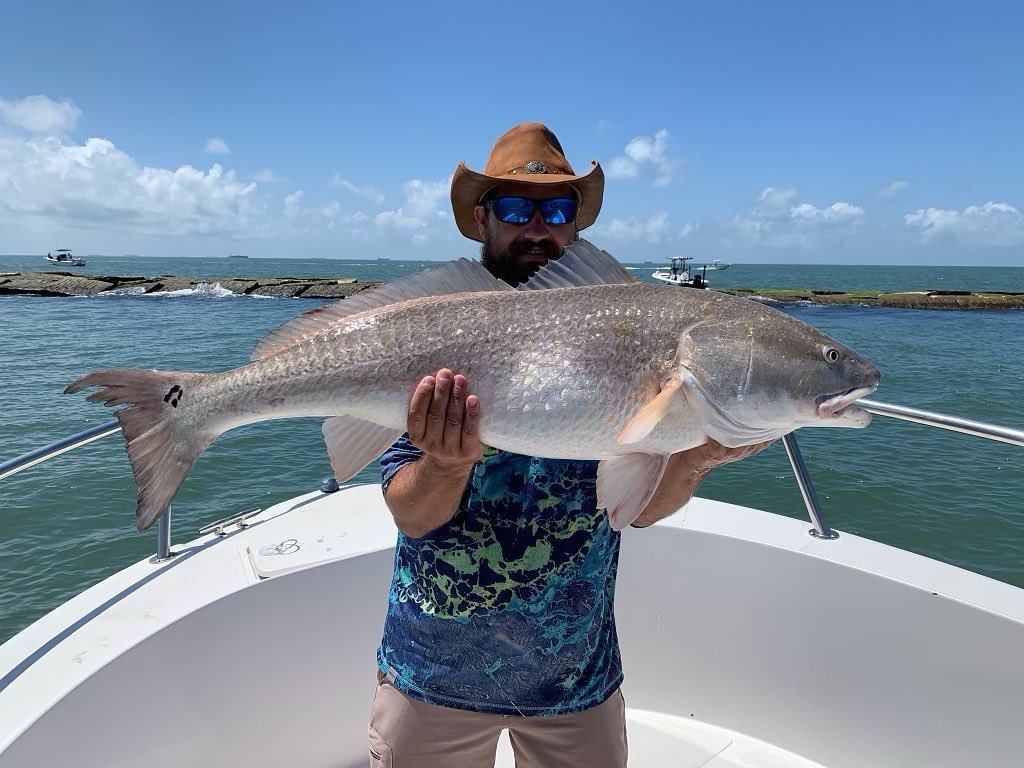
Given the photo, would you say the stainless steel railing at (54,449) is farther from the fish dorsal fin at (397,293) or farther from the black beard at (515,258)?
the black beard at (515,258)

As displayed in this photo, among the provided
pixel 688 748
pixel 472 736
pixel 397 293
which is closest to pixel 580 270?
pixel 397 293

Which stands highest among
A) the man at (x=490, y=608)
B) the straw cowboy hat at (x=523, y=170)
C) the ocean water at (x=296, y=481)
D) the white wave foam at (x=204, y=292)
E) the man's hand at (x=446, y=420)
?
the straw cowboy hat at (x=523, y=170)

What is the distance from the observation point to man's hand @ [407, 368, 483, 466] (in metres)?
2.08

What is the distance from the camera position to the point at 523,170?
2.68 meters

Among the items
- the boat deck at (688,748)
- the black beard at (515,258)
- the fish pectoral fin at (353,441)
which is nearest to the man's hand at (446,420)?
the fish pectoral fin at (353,441)

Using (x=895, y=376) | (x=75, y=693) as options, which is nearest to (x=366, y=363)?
(x=75, y=693)

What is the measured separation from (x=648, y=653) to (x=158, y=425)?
301 cm

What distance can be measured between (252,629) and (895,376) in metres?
22.6

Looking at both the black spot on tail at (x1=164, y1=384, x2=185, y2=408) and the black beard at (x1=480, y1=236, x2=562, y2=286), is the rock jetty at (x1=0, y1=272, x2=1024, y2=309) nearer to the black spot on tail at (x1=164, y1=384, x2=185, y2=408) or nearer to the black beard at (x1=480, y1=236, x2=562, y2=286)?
the black beard at (x1=480, y1=236, x2=562, y2=286)

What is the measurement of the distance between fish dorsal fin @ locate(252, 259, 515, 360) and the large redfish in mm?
16

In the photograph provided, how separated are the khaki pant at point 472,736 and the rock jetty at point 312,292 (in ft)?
145

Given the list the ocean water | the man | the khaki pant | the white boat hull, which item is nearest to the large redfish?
the man

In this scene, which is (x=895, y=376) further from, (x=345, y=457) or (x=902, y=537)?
(x=345, y=457)

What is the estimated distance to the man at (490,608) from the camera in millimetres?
2113
